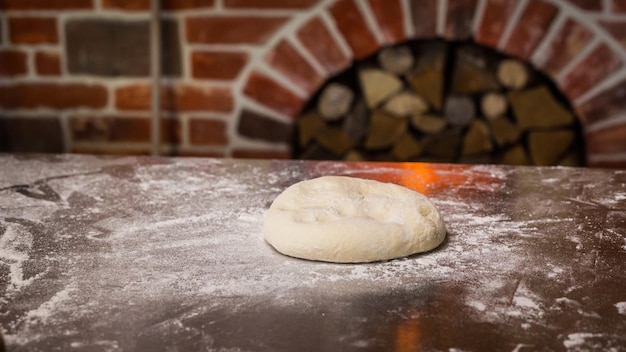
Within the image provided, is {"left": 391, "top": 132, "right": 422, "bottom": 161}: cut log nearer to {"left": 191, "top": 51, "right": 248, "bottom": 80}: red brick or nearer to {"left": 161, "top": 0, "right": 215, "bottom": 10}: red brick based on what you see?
{"left": 191, "top": 51, "right": 248, "bottom": 80}: red brick

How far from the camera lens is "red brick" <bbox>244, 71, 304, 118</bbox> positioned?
7.09ft

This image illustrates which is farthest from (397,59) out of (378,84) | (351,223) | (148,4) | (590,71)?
(351,223)

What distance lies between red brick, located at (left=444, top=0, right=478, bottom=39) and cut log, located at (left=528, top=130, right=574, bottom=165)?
380 mm

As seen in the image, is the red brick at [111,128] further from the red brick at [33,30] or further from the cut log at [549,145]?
the cut log at [549,145]

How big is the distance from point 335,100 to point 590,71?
2.41 ft

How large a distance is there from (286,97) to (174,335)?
1.54 metres

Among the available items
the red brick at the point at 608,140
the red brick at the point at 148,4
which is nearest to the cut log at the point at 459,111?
the red brick at the point at 608,140

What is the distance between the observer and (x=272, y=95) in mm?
2168

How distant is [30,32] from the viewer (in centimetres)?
222

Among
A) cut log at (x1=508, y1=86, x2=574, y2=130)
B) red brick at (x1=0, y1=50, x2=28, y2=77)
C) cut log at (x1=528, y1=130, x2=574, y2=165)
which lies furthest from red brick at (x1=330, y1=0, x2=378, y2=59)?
red brick at (x1=0, y1=50, x2=28, y2=77)

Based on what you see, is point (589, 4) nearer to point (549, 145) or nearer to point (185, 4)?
point (549, 145)

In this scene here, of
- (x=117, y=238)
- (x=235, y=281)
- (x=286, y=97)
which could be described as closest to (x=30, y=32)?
(x=286, y=97)

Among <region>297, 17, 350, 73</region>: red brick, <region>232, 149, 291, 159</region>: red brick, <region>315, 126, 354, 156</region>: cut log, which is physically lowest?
<region>232, 149, 291, 159</region>: red brick

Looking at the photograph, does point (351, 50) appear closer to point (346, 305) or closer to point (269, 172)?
point (269, 172)
